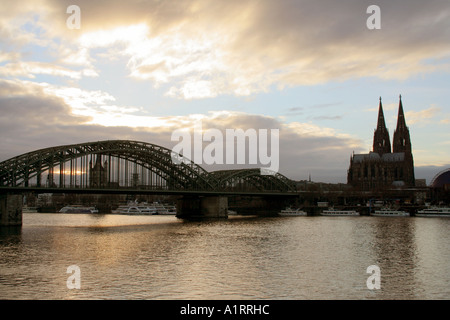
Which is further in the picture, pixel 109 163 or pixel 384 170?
pixel 384 170

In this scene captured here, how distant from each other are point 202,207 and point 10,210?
157 ft

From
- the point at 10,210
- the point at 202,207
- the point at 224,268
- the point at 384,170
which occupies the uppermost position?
the point at 384,170

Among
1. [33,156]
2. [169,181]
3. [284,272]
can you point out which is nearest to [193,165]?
[169,181]

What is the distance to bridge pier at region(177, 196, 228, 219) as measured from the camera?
343ft

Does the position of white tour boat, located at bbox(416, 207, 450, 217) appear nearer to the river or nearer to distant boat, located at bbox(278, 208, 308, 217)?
distant boat, located at bbox(278, 208, 308, 217)

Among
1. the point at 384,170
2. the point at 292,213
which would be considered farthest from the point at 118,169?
the point at 384,170

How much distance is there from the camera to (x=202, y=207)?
107m

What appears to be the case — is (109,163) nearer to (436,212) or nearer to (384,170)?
(436,212)

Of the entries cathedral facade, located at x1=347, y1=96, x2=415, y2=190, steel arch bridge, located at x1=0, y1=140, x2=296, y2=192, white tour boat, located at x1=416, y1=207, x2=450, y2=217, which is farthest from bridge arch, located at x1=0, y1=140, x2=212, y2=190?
cathedral facade, located at x1=347, y1=96, x2=415, y2=190

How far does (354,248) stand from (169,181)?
61832mm

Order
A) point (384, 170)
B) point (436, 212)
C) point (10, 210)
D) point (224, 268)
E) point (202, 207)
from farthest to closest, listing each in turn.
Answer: point (384, 170), point (202, 207), point (436, 212), point (10, 210), point (224, 268)

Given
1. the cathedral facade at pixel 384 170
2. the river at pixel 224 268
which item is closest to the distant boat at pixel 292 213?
the cathedral facade at pixel 384 170

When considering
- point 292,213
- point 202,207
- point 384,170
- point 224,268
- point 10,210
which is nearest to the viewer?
point 224,268

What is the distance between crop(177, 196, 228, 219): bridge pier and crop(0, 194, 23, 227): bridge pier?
43010 mm
